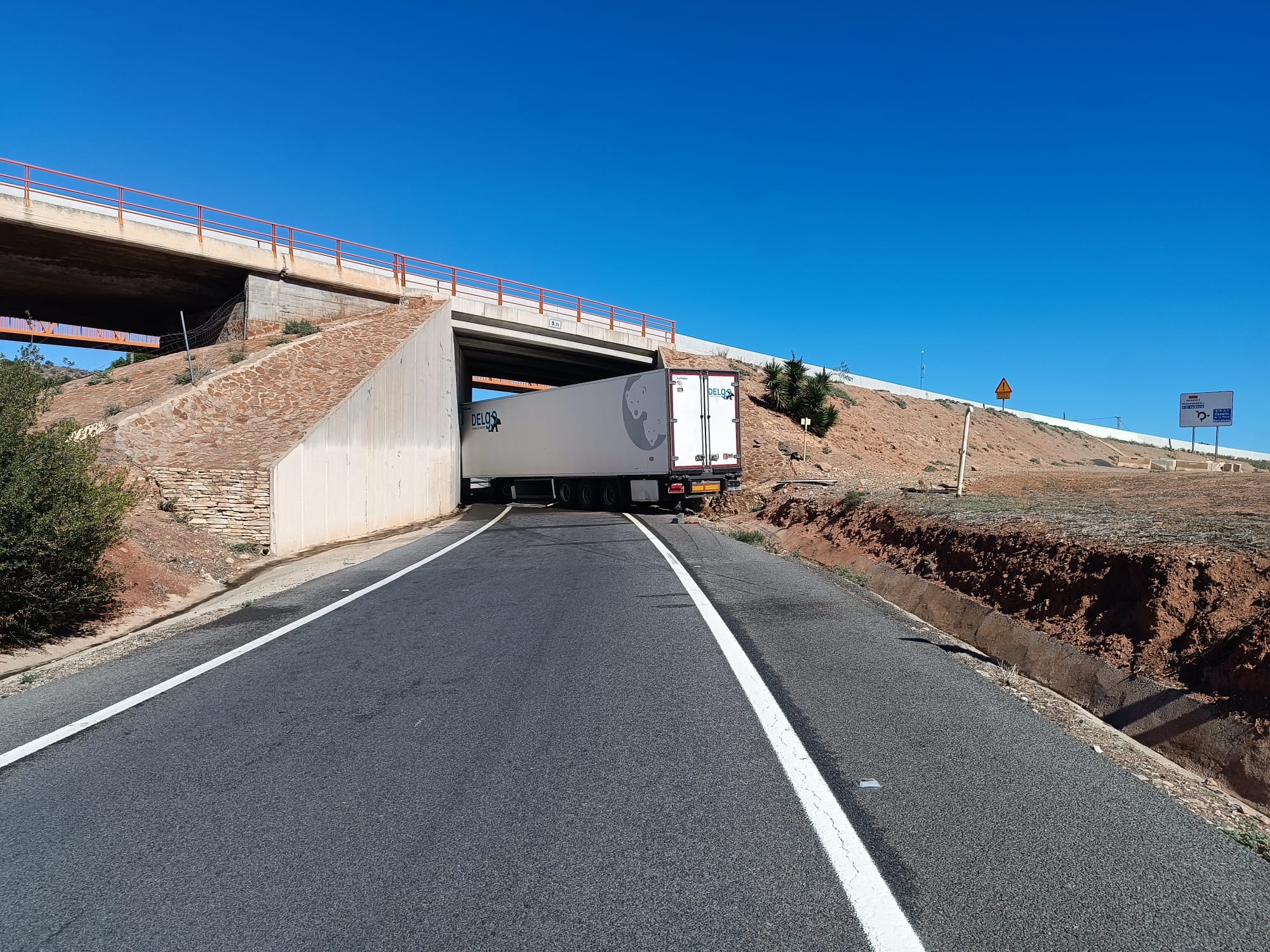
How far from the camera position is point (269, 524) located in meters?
15.2

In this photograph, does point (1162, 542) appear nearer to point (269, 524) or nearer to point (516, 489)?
point (269, 524)

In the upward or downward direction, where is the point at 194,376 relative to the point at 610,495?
upward

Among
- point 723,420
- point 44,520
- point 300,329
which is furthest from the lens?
point 300,329

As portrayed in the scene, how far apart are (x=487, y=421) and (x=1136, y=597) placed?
96.4ft

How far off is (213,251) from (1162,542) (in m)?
28.4

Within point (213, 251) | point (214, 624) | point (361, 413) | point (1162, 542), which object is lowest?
point (214, 624)

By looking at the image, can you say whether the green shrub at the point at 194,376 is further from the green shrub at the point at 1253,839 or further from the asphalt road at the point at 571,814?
the green shrub at the point at 1253,839

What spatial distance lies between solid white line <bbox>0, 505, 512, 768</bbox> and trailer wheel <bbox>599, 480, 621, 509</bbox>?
15.4 meters

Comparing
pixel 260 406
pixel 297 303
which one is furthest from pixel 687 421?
pixel 297 303

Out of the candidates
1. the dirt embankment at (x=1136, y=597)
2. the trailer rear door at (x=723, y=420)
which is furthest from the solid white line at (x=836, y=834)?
the trailer rear door at (x=723, y=420)

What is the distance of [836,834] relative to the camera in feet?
11.9

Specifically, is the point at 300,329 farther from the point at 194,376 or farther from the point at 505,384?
the point at 505,384

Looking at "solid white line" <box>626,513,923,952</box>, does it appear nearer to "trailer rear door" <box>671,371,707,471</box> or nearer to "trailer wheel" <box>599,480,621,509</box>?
"trailer rear door" <box>671,371,707,471</box>

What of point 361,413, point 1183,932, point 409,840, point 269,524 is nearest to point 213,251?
point 361,413
